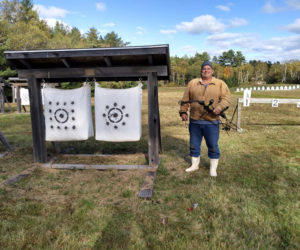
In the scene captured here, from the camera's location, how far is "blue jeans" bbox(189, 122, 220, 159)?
15.4 ft

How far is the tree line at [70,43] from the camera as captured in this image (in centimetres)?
3206

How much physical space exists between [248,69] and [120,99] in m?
100

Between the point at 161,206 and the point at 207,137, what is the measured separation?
1.72m

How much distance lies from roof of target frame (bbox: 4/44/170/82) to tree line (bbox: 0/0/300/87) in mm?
22244

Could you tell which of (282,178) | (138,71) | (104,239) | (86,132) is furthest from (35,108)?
(282,178)

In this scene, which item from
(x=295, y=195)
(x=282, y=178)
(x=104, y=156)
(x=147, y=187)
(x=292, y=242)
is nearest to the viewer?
(x=292, y=242)

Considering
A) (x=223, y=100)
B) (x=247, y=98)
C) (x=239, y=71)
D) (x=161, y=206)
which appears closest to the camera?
(x=161, y=206)

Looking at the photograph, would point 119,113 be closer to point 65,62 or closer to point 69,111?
point 69,111

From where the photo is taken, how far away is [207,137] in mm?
4758

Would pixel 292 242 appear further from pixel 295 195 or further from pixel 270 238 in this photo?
pixel 295 195

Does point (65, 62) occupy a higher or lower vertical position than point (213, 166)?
higher

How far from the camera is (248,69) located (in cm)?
9481

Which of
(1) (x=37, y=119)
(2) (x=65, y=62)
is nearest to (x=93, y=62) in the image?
(2) (x=65, y=62)

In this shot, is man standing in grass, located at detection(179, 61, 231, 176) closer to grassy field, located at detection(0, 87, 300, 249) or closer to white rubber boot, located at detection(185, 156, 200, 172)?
white rubber boot, located at detection(185, 156, 200, 172)
